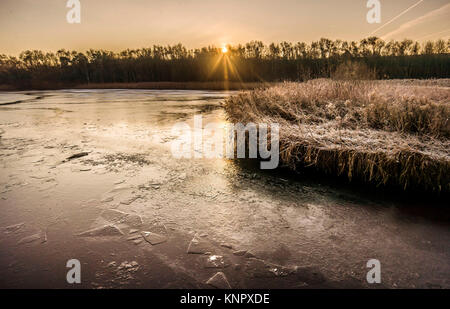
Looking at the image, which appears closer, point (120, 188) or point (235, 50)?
point (120, 188)

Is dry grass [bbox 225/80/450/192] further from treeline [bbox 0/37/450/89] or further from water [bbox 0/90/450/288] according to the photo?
treeline [bbox 0/37/450/89]

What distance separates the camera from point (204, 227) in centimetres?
322

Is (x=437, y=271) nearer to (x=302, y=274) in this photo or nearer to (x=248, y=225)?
(x=302, y=274)

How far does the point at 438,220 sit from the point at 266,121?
4264 millimetres

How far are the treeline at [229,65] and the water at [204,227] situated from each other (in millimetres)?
34735

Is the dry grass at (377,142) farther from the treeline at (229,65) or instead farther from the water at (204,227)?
the treeline at (229,65)

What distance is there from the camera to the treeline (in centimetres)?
3878

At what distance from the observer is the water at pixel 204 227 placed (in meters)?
2.41

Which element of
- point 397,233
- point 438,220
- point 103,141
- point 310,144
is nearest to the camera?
point 397,233

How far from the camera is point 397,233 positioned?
312cm

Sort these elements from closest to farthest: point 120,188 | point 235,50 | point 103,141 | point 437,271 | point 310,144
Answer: point 437,271 → point 120,188 → point 310,144 → point 103,141 → point 235,50

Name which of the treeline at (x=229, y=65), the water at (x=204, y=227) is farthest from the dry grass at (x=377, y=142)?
the treeline at (x=229, y=65)

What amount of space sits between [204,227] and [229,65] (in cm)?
5033

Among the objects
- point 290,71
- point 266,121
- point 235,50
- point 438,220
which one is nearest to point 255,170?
point 266,121
